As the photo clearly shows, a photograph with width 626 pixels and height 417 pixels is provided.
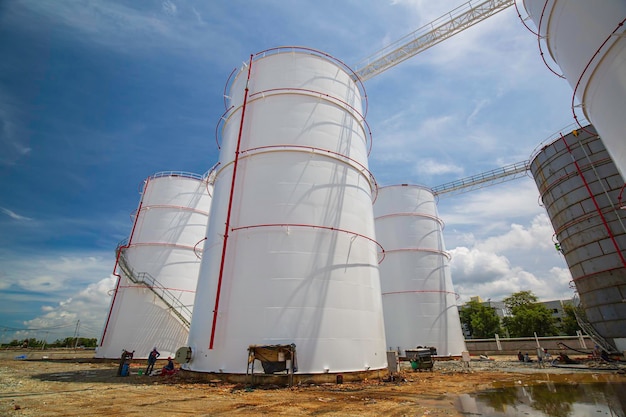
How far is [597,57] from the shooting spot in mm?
6941

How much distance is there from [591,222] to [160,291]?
2623cm

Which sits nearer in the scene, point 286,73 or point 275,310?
point 275,310

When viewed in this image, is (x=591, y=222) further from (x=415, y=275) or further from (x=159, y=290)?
(x=159, y=290)

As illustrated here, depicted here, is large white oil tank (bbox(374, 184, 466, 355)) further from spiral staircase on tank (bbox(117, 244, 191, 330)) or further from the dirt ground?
spiral staircase on tank (bbox(117, 244, 191, 330))

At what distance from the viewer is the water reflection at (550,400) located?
5781mm

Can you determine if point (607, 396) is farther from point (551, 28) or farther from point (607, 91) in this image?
point (551, 28)

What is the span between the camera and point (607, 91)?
22.4 ft

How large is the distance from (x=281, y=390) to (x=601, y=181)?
19.8 meters

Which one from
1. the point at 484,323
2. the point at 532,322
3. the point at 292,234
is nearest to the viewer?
the point at 292,234

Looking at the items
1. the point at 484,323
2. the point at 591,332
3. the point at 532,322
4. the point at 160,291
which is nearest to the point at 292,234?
→ the point at 160,291

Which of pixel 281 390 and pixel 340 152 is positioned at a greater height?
pixel 340 152

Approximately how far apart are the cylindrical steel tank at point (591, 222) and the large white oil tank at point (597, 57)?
9.52 m

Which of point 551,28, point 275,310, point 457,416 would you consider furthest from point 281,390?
point 551,28

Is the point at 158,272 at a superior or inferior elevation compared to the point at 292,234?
superior
